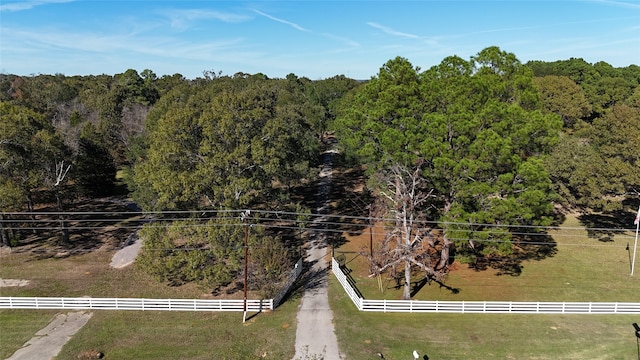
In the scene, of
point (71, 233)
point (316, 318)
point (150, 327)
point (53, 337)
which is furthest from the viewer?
point (71, 233)

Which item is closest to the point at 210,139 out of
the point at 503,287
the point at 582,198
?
the point at 503,287

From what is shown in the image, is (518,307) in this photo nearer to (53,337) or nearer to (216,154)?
(216,154)

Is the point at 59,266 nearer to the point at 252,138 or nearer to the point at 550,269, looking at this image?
the point at 252,138

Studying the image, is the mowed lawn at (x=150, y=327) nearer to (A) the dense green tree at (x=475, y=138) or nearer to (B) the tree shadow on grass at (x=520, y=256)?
(A) the dense green tree at (x=475, y=138)

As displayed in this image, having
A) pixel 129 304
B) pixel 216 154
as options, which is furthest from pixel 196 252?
pixel 216 154

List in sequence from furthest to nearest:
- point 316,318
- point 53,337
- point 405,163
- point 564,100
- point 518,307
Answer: point 564,100 < point 405,163 < point 518,307 < point 316,318 < point 53,337

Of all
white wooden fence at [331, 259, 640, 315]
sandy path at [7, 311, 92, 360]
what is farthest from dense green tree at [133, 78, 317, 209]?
white wooden fence at [331, 259, 640, 315]

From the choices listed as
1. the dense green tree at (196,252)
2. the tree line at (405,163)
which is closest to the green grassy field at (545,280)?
the tree line at (405,163)

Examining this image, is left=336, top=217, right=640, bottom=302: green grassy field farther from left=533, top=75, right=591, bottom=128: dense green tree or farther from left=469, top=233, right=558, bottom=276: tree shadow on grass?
left=533, top=75, right=591, bottom=128: dense green tree
